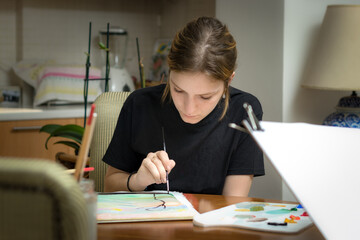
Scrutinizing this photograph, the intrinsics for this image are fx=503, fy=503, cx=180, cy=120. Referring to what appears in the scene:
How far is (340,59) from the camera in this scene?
232 centimetres

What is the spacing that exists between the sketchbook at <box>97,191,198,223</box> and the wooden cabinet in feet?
7.08

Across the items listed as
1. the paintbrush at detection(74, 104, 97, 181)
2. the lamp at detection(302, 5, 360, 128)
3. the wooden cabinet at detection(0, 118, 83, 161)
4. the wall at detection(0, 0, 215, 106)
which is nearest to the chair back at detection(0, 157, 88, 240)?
the paintbrush at detection(74, 104, 97, 181)

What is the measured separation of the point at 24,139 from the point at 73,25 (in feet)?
3.45

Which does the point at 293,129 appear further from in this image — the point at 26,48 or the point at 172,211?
the point at 26,48

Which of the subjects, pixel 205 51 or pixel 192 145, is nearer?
pixel 205 51

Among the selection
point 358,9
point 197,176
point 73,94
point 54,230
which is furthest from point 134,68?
point 54,230

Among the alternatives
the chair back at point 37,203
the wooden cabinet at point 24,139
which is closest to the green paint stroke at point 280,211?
the chair back at point 37,203

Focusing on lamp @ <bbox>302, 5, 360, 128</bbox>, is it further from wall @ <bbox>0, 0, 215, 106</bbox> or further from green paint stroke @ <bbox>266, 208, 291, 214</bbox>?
green paint stroke @ <bbox>266, 208, 291, 214</bbox>

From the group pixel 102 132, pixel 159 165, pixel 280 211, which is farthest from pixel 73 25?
pixel 280 211

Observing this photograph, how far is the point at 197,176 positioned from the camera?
1455 millimetres

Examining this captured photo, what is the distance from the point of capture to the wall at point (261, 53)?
2664mm

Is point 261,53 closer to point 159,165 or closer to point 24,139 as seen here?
point 24,139

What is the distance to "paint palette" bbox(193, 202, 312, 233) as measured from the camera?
917 mm

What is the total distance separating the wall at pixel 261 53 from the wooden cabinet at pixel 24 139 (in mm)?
1247
